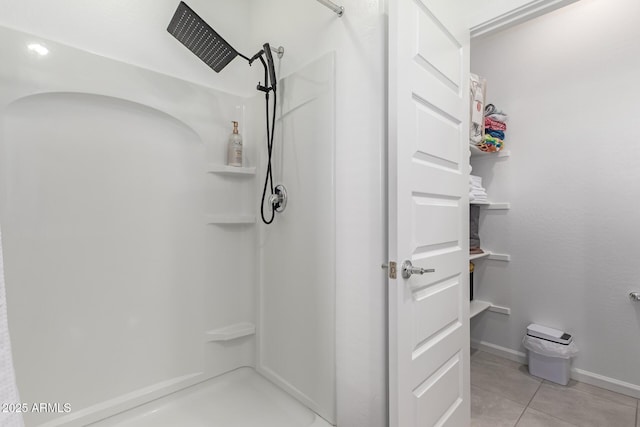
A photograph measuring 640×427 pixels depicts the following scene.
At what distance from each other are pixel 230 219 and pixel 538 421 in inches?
83.1

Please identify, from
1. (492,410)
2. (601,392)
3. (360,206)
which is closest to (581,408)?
(601,392)

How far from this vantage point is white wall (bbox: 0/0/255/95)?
4.06 feet

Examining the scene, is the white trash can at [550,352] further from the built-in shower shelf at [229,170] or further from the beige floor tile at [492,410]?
the built-in shower shelf at [229,170]

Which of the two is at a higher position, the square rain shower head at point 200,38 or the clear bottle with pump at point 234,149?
the square rain shower head at point 200,38

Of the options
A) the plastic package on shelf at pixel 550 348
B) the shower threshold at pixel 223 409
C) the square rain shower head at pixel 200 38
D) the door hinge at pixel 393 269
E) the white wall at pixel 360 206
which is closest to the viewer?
the door hinge at pixel 393 269

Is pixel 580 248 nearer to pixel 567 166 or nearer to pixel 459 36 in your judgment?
pixel 567 166

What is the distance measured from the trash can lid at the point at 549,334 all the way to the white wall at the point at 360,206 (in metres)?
1.59

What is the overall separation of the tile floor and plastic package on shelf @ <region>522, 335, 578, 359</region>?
→ 0.21 metres

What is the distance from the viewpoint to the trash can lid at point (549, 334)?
204cm

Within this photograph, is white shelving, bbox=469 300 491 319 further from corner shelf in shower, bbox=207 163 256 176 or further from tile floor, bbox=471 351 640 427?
corner shelf in shower, bbox=207 163 256 176

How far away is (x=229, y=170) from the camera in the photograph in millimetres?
1734

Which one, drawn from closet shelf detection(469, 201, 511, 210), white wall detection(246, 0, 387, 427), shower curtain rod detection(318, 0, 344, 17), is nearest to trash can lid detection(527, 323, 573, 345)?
closet shelf detection(469, 201, 511, 210)

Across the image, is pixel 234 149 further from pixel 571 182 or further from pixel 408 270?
pixel 571 182

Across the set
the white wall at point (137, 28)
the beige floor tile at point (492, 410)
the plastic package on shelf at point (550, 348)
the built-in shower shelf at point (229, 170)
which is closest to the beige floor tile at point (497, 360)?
the plastic package on shelf at point (550, 348)
